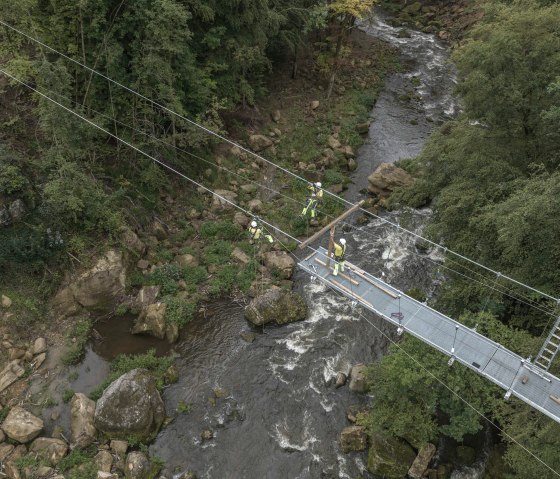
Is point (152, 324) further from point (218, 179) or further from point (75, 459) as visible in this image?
point (218, 179)

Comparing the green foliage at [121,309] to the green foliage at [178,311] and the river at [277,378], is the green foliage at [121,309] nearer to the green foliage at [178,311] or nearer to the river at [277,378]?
the river at [277,378]

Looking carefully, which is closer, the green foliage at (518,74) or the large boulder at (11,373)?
the green foliage at (518,74)

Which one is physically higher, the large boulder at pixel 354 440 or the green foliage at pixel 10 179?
the green foliage at pixel 10 179

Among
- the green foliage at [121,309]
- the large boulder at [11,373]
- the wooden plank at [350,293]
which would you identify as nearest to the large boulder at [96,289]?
the green foliage at [121,309]

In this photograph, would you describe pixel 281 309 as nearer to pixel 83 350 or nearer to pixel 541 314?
pixel 83 350

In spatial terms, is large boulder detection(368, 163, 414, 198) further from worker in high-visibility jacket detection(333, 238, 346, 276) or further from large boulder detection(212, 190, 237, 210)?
worker in high-visibility jacket detection(333, 238, 346, 276)

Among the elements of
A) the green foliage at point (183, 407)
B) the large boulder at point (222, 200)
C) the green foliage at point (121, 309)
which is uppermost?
the large boulder at point (222, 200)

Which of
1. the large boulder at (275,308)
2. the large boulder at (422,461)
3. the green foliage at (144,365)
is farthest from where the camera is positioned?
the large boulder at (275,308)

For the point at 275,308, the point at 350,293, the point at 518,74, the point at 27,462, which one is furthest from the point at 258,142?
the point at 27,462
